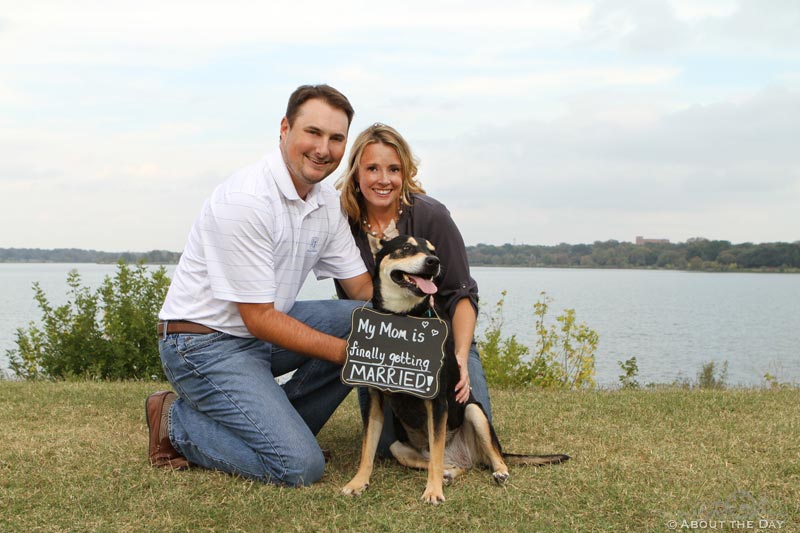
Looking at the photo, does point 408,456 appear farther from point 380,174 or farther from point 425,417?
point 380,174

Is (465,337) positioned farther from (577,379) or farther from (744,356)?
(744,356)

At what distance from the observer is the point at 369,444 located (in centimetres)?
379

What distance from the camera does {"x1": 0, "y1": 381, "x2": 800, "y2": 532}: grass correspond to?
3193 millimetres

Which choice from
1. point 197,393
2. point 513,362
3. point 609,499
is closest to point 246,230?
point 197,393

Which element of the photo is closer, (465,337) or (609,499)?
(609,499)

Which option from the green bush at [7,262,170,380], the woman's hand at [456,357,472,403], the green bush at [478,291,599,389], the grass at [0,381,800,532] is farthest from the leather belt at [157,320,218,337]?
the green bush at [478,291,599,389]

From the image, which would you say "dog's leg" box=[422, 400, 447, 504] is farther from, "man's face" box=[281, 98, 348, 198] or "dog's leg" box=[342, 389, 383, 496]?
"man's face" box=[281, 98, 348, 198]

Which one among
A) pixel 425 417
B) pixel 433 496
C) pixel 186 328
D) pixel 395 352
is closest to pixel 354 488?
pixel 433 496

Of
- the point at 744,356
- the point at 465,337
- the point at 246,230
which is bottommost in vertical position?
the point at 744,356

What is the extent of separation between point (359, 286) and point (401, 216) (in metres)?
0.56

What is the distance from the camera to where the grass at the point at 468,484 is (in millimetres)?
3193

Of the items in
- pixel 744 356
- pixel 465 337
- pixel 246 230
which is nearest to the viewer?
pixel 246 230

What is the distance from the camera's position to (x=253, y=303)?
3752 mm

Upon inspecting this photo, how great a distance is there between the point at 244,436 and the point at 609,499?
2049 millimetres
